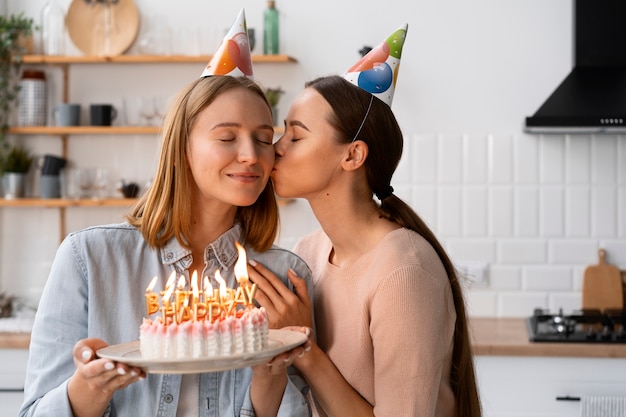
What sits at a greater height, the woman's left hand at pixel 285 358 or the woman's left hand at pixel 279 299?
the woman's left hand at pixel 279 299

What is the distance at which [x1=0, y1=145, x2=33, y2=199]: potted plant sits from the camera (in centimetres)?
443

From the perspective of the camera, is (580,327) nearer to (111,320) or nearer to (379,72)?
(379,72)

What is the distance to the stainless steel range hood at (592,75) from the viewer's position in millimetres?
3959

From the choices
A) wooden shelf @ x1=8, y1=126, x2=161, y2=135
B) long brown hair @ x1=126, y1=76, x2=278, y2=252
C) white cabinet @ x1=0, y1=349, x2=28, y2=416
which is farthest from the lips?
wooden shelf @ x1=8, y1=126, x2=161, y2=135

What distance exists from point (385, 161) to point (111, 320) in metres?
0.81

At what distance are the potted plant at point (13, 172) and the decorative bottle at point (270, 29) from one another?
130 centimetres

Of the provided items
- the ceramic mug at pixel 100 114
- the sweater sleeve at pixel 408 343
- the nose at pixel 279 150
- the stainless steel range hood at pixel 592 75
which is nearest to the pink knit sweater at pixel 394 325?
the sweater sleeve at pixel 408 343

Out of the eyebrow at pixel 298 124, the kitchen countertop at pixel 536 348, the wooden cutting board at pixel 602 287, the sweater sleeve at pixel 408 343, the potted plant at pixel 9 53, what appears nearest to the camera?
the sweater sleeve at pixel 408 343

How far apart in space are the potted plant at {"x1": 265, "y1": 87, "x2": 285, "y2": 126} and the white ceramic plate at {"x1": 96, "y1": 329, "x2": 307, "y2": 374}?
102 inches

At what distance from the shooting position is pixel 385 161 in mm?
2350

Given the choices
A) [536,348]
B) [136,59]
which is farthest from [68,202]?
[536,348]

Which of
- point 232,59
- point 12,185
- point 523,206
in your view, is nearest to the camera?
point 232,59

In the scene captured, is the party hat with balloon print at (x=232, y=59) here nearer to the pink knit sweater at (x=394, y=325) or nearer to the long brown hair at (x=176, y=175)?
the long brown hair at (x=176, y=175)

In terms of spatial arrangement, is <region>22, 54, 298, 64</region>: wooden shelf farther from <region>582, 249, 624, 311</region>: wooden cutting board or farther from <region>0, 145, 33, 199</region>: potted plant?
<region>582, 249, 624, 311</region>: wooden cutting board
